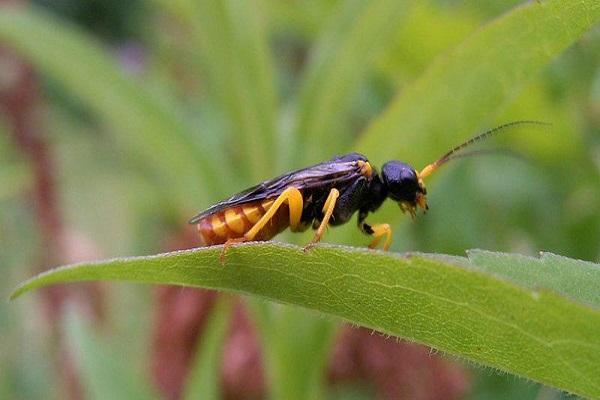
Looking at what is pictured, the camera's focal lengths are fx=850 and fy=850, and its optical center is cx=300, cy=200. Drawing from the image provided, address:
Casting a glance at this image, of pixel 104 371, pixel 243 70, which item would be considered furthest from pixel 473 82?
pixel 104 371

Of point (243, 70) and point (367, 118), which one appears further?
point (367, 118)

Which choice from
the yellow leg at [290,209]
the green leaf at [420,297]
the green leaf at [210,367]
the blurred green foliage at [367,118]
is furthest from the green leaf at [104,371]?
the green leaf at [420,297]

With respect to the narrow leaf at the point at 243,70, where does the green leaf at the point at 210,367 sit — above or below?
below

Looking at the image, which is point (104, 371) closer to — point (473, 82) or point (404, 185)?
point (404, 185)

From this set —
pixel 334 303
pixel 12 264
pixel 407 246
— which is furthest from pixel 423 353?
pixel 12 264

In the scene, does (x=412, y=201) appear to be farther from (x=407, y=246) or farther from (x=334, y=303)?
(x=334, y=303)

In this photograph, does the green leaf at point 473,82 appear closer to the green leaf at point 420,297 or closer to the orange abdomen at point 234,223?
the orange abdomen at point 234,223
